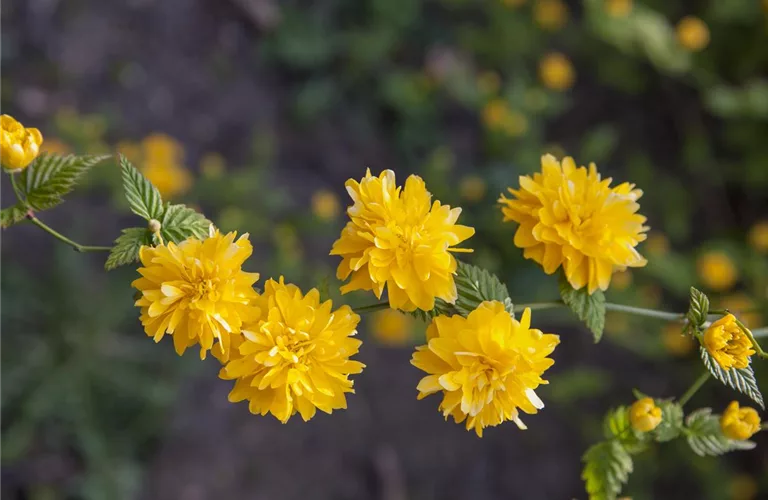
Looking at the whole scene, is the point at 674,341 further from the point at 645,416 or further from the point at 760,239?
the point at 645,416

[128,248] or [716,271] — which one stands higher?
[128,248]

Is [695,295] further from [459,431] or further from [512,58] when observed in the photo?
[512,58]

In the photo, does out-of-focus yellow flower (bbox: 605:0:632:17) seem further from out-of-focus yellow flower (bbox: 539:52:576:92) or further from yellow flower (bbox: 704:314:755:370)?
yellow flower (bbox: 704:314:755:370)

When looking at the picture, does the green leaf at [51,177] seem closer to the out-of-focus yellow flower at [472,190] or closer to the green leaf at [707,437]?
the green leaf at [707,437]

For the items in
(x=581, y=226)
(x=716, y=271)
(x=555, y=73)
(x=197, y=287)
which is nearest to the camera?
(x=197, y=287)

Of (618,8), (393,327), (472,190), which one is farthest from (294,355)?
(618,8)

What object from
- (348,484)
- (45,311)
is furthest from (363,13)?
(348,484)
